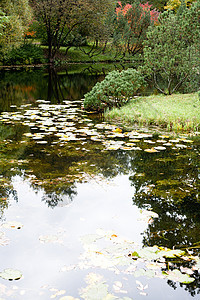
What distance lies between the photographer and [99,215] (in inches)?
140

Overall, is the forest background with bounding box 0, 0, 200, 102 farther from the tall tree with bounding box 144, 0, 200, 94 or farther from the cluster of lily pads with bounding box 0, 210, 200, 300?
the cluster of lily pads with bounding box 0, 210, 200, 300

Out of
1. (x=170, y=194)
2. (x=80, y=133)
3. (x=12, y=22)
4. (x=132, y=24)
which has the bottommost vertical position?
(x=170, y=194)

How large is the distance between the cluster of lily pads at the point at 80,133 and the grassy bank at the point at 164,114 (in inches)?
25.3

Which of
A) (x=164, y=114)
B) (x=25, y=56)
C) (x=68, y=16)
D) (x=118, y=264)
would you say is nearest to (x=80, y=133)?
(x=164, y=114)

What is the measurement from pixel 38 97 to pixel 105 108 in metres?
4.24

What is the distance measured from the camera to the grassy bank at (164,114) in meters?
7.68

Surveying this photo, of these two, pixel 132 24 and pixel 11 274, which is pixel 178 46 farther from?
pixel 132 24

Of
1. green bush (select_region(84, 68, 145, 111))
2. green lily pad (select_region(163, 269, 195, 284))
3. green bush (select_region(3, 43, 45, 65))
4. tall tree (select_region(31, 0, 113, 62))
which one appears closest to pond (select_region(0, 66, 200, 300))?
green lily pad (select_region(163, 269, 195, 284))

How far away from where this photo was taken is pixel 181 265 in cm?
263

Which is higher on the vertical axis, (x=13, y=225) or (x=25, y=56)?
(x=25, y=56)

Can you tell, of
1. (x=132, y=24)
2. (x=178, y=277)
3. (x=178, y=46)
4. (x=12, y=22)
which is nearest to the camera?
(x=178, y=277)

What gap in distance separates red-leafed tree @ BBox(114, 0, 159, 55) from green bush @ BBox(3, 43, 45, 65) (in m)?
9.30

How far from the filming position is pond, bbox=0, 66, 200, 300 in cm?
→ 246

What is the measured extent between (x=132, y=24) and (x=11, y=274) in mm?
38099
